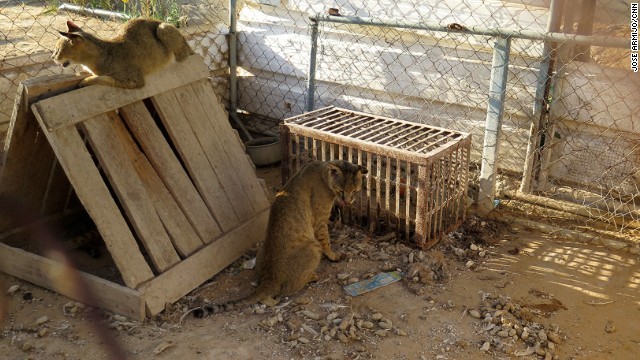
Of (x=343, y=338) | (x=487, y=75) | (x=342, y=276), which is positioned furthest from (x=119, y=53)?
(x=487, y=75)

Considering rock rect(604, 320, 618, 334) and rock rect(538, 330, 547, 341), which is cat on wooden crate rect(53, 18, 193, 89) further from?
rock rect(604, 320, 618, 334)

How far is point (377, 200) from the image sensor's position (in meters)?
6.02

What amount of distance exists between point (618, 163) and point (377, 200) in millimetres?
2372

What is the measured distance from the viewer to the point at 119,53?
5.29 meters

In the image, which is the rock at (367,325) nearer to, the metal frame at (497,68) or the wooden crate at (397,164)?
the wooden crate at (397,164)

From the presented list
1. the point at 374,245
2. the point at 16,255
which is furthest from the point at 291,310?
the point at 16,255

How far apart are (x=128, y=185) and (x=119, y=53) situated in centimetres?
110

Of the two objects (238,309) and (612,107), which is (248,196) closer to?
(238,309)

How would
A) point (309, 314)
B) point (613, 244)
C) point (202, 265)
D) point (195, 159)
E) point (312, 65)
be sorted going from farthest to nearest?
point (312, 65) < point (613, 244) < point (195, 159) < point (202, 265) < point (309, 314)

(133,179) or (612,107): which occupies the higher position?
(133,179)

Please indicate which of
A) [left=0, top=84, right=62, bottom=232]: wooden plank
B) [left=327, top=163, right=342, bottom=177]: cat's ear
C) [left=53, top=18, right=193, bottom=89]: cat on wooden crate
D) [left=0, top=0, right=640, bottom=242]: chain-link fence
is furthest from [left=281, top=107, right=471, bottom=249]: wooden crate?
[left=0, top=84, right=62, bottom=232]: wooden plank

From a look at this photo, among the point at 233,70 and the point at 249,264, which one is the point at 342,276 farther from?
the point at 233,70

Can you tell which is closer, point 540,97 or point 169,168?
point 169,168

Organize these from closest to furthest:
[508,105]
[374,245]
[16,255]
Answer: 1. [16,255]
2. [374,245]
3. [508,105]
